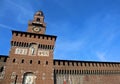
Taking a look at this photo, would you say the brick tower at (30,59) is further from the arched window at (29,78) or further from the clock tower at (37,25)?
the clock tower at (37,25)

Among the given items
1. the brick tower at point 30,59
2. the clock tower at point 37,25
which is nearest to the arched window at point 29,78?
the brick tower at point 30,59

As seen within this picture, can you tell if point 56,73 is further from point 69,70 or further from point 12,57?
point 12,57

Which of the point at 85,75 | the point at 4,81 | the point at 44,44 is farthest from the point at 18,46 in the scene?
the point at 85,75

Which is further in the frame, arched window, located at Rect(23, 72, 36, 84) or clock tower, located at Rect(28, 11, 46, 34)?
clock tower, located at Rect(28, 11, 46, 34)

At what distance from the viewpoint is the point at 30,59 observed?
24234 mm

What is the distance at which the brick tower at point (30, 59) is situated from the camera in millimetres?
22453

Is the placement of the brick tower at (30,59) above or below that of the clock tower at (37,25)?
below

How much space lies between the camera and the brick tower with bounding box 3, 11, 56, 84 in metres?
22.5

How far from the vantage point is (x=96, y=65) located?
28.6 metres

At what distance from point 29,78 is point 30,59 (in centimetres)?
325

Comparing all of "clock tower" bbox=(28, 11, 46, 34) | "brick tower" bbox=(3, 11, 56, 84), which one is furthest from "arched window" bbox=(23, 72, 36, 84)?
"clock tower" bbox=(28, 11, 46, 34)

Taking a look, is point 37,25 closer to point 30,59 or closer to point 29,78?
point 30,59

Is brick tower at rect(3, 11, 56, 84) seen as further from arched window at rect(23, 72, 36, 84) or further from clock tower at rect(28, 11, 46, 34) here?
clock tower at rect(28, 11, 46, 34)

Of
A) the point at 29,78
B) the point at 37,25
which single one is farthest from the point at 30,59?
the point at 37,25
